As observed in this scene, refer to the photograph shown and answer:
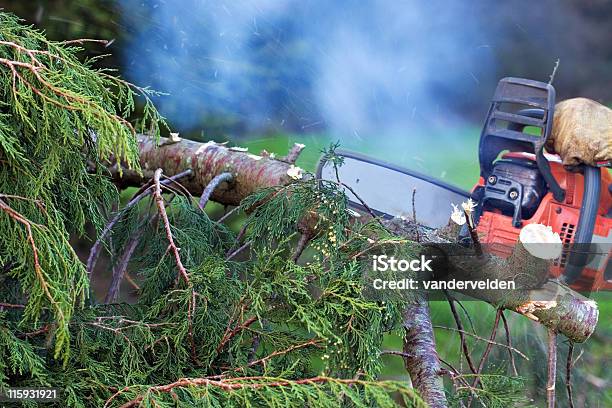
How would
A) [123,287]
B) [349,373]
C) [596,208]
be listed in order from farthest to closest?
[123,287], [596,208], [349,373]

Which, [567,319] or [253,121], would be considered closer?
[567,319]

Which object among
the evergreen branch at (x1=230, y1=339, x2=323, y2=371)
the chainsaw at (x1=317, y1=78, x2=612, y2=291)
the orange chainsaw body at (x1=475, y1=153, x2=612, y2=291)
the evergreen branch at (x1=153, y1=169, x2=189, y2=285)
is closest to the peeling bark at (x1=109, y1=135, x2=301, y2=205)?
the chainsaw at (x1=317, y1=78, x2=612, y2=291)

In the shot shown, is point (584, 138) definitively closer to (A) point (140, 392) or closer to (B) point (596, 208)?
(B) point (596, 208)

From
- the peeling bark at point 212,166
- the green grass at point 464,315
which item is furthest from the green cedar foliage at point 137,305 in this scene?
the green grass at point 464,315

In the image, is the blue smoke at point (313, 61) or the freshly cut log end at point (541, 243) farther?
the blue smoke at point (313, 61)

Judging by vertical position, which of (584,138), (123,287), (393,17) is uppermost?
(393,17)

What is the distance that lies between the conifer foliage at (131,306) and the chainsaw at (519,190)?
0.87 metres

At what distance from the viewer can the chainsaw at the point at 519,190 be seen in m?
2.40

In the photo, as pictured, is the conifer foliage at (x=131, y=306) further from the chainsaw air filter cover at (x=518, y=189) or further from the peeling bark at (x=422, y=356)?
the chainsaw air filter cover at (x=518, y=189)

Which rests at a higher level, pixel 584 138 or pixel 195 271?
pixel 584 138

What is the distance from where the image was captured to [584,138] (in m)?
2.38

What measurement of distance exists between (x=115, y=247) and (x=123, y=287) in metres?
1.08

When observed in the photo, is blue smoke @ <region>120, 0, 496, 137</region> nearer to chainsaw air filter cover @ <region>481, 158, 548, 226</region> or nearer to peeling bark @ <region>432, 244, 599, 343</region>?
chainsaw air filter cover @ <region>481, 158, 548, 226</region>

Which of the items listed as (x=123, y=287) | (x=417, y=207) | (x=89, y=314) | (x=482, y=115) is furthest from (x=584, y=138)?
(x=123, y=287)
